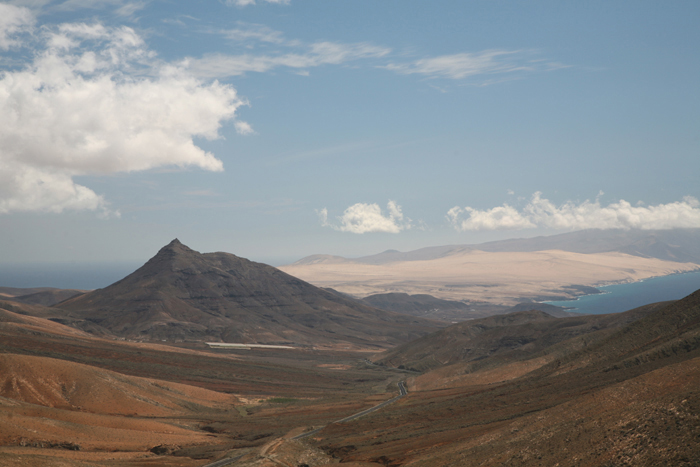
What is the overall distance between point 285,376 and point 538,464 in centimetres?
9661

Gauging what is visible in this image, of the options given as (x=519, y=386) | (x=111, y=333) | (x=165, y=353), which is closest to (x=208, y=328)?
(x=111, y=333)

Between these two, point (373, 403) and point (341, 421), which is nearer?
point (341, 421)

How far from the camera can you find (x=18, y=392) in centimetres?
6372

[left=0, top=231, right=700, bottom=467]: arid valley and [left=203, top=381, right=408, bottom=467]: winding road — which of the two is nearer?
[left=0, top=231, right=700, bottom=467]: arid valley

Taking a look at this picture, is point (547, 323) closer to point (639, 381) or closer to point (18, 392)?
point (639, 381)

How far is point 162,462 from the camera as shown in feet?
157

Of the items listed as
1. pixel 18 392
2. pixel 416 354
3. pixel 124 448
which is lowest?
pixel 416 354

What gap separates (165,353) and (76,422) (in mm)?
74953

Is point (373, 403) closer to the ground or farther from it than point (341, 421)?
closer to the ground

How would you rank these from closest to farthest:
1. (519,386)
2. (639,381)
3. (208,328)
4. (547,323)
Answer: (639,381) < (519,386) < (547,323) < (208,328)

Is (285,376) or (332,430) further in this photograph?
(285,376)

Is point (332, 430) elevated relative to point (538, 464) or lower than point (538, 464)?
lower

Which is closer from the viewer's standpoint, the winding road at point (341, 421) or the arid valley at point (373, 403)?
the arid valley at point (373, 403)

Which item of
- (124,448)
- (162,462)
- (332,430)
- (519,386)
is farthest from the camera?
(519,386)
